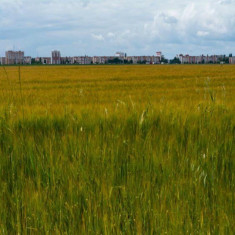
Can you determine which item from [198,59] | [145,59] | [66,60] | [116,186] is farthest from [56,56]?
[116,186]

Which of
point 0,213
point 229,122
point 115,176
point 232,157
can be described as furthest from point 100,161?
point 229,122

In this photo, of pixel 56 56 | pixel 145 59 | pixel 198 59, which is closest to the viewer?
pixel 56 56

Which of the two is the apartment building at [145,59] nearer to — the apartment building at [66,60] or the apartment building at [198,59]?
the apartment building at [198,59]

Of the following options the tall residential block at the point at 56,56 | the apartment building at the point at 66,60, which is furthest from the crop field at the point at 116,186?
the apartment building at the point at 66,60

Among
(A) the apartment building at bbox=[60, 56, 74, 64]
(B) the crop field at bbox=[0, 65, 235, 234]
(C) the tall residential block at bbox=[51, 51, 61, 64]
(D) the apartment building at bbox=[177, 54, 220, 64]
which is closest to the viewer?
(B) the crop field at bbox=[0, 65, 235, 234]

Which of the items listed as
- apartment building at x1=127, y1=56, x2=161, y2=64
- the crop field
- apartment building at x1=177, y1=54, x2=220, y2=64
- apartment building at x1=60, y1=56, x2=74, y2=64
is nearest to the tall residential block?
apartment building at x1=60, y1=56, x2=74, y2=64

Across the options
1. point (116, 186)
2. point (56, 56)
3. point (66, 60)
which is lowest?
point (116, 186)

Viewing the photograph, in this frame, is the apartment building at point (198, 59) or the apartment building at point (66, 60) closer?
the apartment building at point (66, 60)

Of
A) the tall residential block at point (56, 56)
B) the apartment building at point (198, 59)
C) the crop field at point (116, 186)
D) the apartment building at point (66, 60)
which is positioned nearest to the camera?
the crop field at point (116, 186)

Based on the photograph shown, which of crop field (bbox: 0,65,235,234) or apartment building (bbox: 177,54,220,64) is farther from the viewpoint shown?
apartment building (bbox: 177,54,220,64)

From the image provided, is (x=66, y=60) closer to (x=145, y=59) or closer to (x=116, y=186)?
(x=145, y=59)

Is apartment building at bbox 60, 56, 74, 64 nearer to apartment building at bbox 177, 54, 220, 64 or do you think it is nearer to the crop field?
apartment building at bbox 177, 54, 220, 64

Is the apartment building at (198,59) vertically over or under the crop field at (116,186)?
over

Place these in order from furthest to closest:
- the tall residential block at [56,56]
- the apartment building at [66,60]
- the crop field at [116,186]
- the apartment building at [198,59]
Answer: the apartment building at [198,59]
the apartment building at [66,60]
the tall residential block at [56,56]
the crop field at [116,186]
